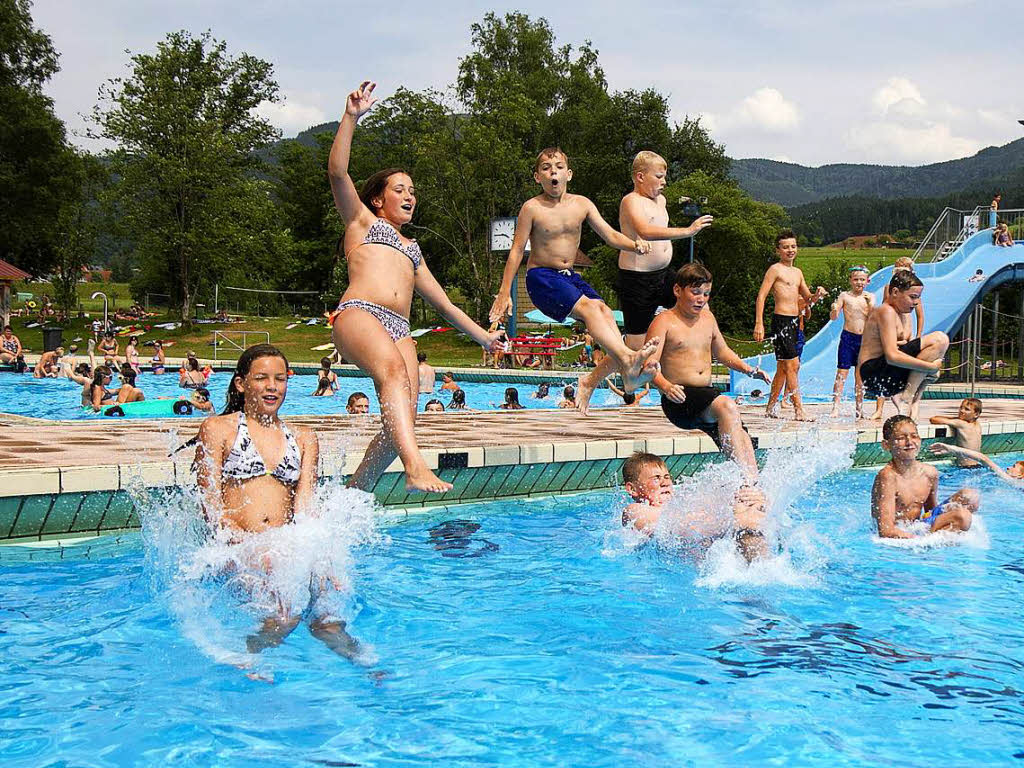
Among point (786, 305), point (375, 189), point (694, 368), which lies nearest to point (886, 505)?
point (694, 368)

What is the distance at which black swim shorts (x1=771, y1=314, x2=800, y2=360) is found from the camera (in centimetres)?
1170

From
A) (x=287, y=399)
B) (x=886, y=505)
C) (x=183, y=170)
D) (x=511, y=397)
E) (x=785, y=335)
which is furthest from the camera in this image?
(x=183, y=170)

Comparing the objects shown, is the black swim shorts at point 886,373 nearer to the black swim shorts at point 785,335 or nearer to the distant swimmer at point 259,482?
the black swim shorts at point 785,335

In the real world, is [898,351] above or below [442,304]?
below

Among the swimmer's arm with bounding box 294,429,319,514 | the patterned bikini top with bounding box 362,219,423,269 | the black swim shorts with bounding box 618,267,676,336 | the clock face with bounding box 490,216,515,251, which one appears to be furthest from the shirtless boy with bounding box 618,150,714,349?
the clock face with bounding box 490,216,515,251

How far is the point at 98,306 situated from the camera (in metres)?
59.6

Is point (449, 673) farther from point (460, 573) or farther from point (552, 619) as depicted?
point (460, 573)

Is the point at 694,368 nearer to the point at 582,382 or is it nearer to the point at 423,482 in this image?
the point at 582,382

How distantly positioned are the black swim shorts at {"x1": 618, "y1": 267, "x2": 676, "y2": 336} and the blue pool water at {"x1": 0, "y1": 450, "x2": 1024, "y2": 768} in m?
1.59

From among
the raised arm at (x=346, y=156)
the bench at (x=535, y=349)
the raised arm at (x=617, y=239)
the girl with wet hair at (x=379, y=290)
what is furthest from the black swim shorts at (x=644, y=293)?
the bench at (x=535, y=349)

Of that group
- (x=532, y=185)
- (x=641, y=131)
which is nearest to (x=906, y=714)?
(x=532, y=185)

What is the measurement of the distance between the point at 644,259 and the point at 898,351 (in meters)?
3.15

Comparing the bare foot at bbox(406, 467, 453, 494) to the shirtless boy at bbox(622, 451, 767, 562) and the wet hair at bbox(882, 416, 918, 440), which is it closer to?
the shirtless boy at bbox(622, 451, 767, 562)

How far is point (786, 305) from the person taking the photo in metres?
12.0
